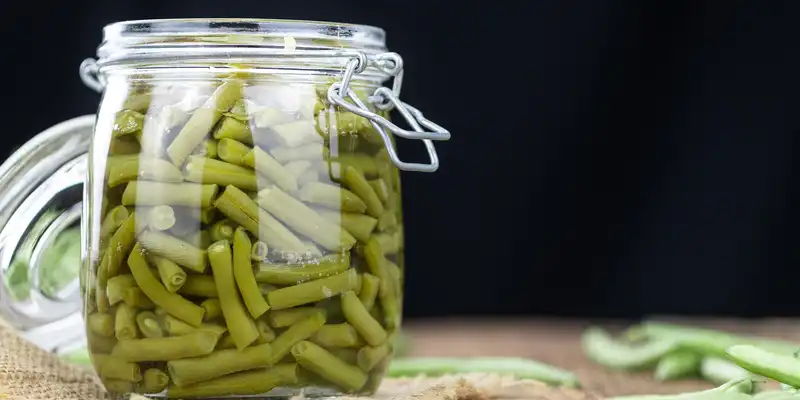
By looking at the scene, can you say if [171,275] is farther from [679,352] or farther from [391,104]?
[679,352]

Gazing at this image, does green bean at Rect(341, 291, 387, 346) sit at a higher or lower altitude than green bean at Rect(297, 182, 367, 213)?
lower

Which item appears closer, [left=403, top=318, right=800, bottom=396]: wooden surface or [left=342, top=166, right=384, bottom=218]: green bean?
[left=342, top=166, right=384, bottom=218]: green bean

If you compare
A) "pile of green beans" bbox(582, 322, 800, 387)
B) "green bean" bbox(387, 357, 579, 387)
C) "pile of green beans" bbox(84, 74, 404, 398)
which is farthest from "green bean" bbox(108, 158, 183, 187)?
"pile of green beans" bbox(582, 322, 800, 387)

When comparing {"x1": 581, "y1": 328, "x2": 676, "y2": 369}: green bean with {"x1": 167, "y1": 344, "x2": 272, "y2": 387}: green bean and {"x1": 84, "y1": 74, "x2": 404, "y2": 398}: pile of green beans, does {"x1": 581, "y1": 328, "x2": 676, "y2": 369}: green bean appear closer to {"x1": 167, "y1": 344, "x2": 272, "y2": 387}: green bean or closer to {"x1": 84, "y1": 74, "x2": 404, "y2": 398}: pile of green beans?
{"x1": 84, "y1": 74, "x2": 404, "y2": 398}: pile of green beans

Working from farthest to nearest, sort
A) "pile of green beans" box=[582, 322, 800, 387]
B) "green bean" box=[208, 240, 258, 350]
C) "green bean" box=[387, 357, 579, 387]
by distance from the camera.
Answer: "pile of green beans" box=[582, 322, 800, 387] < "green bean" box=[387, 357, 579, 387] < "green bean" box=[208, 240, 258, 350]

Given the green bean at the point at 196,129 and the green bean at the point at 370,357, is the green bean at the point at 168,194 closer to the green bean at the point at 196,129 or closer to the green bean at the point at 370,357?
the green bean at the point at 196,129

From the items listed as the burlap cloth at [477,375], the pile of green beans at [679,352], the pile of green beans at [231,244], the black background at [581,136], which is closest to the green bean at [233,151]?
the pile of green beans at [231,244]
